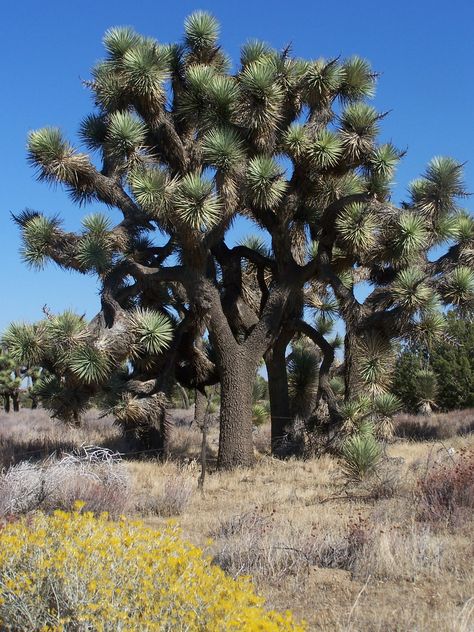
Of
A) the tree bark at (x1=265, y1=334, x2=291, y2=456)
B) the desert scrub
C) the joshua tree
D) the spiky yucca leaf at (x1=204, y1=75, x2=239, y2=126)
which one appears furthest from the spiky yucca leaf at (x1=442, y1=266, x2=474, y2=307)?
the desert scrub

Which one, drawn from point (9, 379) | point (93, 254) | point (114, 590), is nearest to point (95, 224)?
point (93, 254)

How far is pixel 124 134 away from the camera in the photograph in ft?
38.4

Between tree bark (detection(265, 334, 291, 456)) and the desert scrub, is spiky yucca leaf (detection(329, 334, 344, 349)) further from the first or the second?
the desert scrub

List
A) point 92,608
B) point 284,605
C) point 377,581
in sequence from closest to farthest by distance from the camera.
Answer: point 92,608 → point 284,605 → point 377,581

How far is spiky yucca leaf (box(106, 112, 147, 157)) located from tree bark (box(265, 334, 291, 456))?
4703mm

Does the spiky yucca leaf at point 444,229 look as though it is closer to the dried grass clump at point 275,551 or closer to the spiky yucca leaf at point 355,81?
the spiky yucca leaf at point 355,81

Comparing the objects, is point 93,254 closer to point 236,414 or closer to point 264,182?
point 264,182

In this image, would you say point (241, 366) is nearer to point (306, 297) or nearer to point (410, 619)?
point (306, 297)

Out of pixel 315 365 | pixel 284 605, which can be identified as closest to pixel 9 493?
pixel 284 605

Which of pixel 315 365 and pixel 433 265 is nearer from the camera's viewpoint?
pixel 433 265

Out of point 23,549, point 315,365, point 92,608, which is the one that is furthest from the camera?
point 315,365

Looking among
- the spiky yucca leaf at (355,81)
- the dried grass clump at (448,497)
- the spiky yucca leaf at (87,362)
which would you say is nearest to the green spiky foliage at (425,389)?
the spiky yucca leaf at (355,81)

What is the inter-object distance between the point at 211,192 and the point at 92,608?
7.98 metres

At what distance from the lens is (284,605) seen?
17.3 feet
